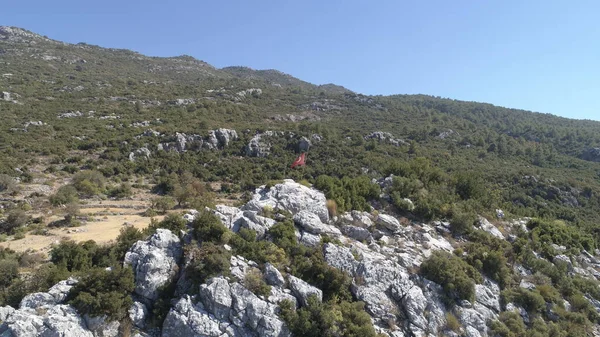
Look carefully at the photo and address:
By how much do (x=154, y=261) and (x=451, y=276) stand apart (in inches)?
556

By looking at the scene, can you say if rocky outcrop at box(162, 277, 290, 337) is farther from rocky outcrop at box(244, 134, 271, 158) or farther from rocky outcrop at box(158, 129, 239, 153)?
rocky outcrop at box(244, 134, 271, 158)

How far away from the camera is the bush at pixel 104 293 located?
1079 cm

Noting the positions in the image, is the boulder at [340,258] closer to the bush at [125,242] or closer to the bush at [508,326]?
the bush at [508,326]

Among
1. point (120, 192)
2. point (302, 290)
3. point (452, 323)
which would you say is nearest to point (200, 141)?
point (120, 192)

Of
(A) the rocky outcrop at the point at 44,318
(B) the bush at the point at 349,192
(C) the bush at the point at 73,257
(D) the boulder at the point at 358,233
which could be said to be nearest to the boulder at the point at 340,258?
(D) the boulder at the point at 358,233

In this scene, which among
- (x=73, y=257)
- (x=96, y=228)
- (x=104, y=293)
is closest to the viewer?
(x=104, y=293)

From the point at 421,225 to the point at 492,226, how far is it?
6.29 m

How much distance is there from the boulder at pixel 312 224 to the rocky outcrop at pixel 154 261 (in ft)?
20.9

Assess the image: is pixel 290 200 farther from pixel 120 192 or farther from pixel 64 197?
pixel 120 192

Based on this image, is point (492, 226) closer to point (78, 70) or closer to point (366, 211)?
point (366, 211)

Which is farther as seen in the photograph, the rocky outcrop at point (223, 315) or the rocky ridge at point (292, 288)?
the rocky outcrop at point (223, 315)

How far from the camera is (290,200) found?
754 inches

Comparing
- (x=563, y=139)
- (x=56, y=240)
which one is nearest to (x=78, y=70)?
(x=56, y=240)

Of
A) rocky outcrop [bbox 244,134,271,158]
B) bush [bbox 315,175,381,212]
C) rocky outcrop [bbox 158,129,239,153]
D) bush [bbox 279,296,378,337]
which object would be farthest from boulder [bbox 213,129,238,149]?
bush [bbox 279,296,378,337]
